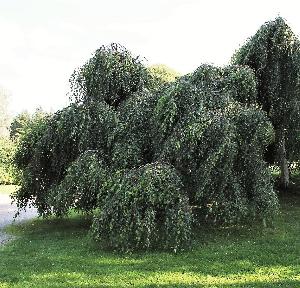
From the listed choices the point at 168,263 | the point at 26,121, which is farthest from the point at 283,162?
the point at 26,121

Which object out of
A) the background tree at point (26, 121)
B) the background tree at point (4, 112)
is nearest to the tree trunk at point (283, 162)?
the background tree at point (26, 121)

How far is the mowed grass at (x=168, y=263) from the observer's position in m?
5.04

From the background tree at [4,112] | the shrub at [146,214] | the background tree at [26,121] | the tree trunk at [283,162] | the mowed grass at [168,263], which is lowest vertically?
the mowed grass at [168,263]

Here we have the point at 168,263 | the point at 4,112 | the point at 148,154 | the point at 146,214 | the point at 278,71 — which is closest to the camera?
the point at 168,263

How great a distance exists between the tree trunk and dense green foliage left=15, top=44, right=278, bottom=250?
2114mm

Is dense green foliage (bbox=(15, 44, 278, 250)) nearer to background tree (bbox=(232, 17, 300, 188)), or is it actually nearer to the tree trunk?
background tree (bbox=(232, 17, 300, 188))

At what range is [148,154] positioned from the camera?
25.5 ft

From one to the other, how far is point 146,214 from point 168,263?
0.80m

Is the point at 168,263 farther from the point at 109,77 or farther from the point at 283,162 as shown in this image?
the point at 283,162

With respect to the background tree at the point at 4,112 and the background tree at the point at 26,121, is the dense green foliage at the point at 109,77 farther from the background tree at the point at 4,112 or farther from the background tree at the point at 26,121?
the background tree at the point at 4,112

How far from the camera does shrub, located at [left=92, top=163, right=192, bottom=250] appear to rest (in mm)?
6121

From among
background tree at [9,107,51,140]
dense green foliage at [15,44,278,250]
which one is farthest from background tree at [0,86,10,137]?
dense green foliage at [15,44,278,250]

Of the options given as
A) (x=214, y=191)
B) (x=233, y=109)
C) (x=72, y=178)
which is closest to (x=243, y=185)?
(x=214, y=191)

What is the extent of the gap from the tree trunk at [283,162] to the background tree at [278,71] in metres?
0.02
